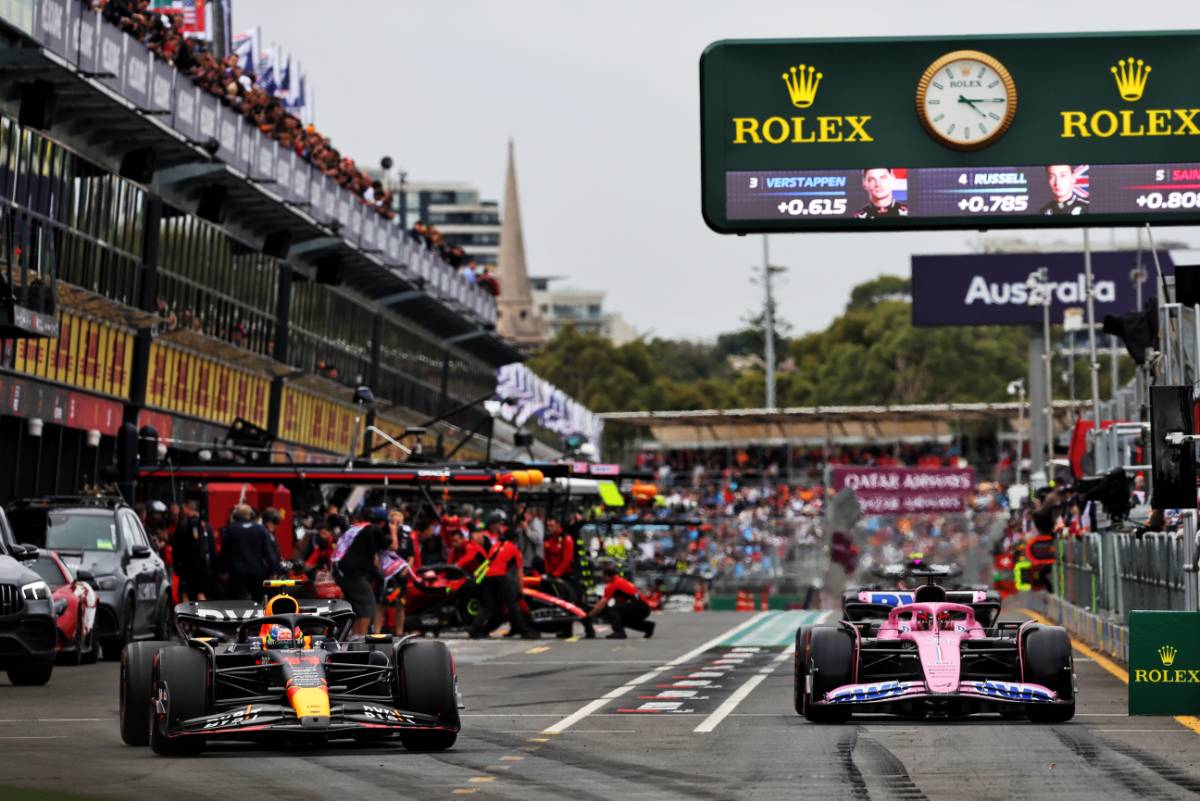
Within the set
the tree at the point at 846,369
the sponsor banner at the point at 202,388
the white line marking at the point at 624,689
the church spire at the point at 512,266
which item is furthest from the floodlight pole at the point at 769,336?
the white line marking at the point at 624,689

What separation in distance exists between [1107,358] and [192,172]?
96.6 meters

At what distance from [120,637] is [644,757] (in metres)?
12.7

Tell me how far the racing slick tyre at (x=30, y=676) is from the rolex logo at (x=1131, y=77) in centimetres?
1191

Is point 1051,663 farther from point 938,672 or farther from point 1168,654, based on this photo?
point 1168,654

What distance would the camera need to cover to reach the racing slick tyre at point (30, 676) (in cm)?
2222

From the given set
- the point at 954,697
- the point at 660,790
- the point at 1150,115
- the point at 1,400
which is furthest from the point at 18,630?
the point at 1,400

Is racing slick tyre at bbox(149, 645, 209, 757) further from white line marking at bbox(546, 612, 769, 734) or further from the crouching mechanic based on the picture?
the crouching mechanic

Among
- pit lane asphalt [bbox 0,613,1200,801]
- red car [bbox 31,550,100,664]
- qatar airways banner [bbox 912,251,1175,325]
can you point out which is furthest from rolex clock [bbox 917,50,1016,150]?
qatar airways banner [bbox 912,251,1175,325]

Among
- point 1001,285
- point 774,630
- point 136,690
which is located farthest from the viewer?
point 1001,285

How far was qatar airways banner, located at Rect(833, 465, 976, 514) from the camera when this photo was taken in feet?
248

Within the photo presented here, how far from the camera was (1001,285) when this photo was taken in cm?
7938

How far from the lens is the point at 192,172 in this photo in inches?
1816

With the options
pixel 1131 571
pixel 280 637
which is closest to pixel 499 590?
pixel 1131 571

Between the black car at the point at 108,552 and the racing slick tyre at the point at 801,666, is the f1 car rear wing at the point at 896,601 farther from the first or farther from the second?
the black car at the point at 108,552
